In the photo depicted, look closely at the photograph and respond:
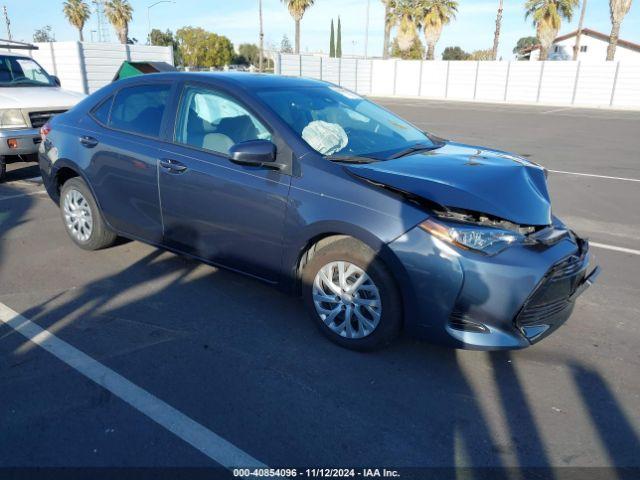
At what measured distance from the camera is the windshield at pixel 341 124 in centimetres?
371

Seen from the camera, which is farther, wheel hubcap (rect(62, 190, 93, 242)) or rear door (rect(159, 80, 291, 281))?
wheel hubcap (rect(62, 190, 93, 242))

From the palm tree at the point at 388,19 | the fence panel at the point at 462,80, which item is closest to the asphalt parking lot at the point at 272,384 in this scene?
the fence panel at the point at 462,80

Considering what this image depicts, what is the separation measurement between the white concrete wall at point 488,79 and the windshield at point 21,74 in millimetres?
24680

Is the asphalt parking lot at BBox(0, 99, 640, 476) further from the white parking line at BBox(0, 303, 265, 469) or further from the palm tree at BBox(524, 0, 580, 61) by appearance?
the palm tree at BBox(524, 0, 580, 61)

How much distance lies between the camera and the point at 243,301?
412cm

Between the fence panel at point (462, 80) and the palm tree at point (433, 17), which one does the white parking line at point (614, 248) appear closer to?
the fence panel at point (462, 80)

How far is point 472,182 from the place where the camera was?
3.23 m

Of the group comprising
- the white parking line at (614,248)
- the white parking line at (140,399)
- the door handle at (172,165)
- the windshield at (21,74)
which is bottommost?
the white parking line at (614,248)

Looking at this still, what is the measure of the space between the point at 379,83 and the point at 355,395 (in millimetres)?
39984

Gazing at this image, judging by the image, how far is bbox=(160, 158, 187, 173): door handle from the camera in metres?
3.95

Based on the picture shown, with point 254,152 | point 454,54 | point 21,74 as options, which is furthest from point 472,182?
point 454,54

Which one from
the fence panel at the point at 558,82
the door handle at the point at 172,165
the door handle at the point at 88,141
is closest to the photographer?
the door handle at the point at 172,165

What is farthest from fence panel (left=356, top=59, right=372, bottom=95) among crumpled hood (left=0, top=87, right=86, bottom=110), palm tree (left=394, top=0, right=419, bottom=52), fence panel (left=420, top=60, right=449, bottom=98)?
crumpled hood (left=0, top=87, right=86, bottom=110)

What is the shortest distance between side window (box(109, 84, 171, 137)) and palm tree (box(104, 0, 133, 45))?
3869cm
